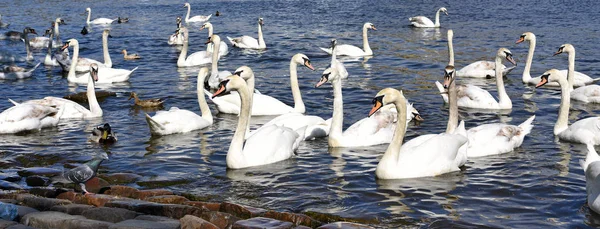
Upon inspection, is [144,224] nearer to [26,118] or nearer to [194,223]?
[194,223]

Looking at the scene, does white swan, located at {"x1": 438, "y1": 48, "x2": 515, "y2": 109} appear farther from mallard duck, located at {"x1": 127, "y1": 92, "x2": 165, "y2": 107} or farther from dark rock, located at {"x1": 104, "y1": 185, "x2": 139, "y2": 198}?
dark rock, located at {"x1": 104, "y1": 185, "x2": 139, "y2": 198}

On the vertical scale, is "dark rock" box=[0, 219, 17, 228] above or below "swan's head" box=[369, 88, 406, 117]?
below

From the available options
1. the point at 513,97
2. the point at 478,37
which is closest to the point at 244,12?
the point at 478,37

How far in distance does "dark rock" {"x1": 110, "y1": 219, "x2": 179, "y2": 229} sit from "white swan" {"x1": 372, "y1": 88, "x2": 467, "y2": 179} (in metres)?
3.63

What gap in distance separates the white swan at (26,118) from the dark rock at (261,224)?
740 centimetres

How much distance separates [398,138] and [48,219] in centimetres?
460

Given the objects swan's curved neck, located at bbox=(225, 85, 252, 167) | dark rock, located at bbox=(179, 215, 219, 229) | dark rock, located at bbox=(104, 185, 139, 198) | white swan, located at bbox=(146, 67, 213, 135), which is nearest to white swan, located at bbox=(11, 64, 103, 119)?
white swan, located at bbox=(146, 67, 213, 135)

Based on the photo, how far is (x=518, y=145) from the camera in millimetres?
11914

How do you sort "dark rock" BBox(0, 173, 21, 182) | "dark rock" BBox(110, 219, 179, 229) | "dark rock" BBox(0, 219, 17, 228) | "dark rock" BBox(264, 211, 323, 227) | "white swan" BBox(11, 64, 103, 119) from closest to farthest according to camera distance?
1. "dark rock" BBox(0, 219, 17, 228)
2. "dark rock" BBox(110, 219, 179, 229)
3. "dark rock" BBox(264, 211, 323, 227)
4. "dark rock" BBox(0, 173, 21, 182)
5. "white swan" BBox(11, 64, 103, 119)

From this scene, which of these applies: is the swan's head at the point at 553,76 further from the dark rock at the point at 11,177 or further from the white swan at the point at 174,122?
the dark rock at the point at 11,177

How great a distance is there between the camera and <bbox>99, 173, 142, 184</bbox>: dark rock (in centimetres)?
1021

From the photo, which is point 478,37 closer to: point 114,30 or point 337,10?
point 337,10

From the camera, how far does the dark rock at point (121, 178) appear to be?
10.2m

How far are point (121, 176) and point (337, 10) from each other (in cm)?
2878
